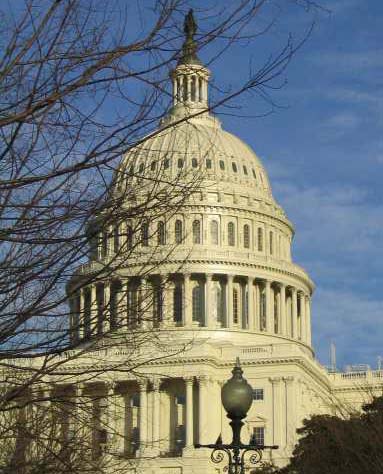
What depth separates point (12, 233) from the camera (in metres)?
17.0

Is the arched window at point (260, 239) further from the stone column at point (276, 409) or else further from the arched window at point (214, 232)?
the stone column at point (276, 409)

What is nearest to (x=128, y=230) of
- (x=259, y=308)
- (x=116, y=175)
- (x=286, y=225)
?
(x=116, y=175)

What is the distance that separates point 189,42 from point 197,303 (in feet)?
A: 403

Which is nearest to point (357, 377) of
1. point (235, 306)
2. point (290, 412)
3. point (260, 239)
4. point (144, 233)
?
point (235, 306)

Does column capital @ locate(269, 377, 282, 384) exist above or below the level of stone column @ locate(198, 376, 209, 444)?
above

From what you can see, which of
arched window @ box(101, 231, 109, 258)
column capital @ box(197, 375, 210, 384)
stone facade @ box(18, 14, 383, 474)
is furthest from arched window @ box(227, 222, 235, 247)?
arched window @ box(101, 231, 109, 258)

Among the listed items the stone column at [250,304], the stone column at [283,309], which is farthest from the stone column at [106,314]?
the stone column at [283,309]

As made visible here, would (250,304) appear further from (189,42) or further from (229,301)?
(189,42)

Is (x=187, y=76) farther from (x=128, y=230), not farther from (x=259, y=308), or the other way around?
(x=259, y=308)

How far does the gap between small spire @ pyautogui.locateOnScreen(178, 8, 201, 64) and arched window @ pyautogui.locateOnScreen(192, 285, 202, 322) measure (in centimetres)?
12008

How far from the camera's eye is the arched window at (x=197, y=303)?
138 meters

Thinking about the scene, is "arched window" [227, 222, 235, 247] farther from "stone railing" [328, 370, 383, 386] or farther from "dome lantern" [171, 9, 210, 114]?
"dome lantern" [171, 9, 210, 114]

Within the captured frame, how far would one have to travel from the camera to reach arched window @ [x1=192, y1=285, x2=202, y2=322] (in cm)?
13812

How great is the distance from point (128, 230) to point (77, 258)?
48.3 inches
